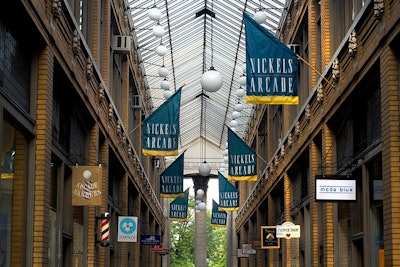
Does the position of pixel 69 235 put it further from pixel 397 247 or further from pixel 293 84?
pixel 397 247

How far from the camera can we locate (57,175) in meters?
18.8

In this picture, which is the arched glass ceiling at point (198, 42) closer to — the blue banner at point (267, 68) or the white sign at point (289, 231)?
the white sign at point (289, 231)

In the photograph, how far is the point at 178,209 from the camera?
5072 centimetres

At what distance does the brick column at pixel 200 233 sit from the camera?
249 feet

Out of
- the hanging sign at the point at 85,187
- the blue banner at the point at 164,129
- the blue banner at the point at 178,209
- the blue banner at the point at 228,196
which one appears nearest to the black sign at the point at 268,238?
the blue banner at the point at 164,129

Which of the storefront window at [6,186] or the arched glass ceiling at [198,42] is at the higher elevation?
the arched glass ceiling at [198,42]

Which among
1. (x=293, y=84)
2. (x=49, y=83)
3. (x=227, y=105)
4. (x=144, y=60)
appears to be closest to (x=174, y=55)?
(x=144, y=60)

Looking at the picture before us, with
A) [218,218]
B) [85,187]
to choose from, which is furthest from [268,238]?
[218,218]

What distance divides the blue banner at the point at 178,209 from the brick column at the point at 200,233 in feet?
78.3

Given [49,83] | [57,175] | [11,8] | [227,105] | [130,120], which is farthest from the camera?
[227,105]

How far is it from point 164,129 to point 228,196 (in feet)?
55.0

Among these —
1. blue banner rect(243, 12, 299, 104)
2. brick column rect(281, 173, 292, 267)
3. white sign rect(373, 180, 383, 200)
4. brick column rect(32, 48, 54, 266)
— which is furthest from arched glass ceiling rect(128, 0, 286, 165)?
brick column rect(32, 48, 54, 266)

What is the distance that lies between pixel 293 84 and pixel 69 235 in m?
6.22

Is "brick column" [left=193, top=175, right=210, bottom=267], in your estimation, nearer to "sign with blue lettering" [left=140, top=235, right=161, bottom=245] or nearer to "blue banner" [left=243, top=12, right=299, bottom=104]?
"sign with blue lettering" [left=140, top=235, right=161, bottom=245]
